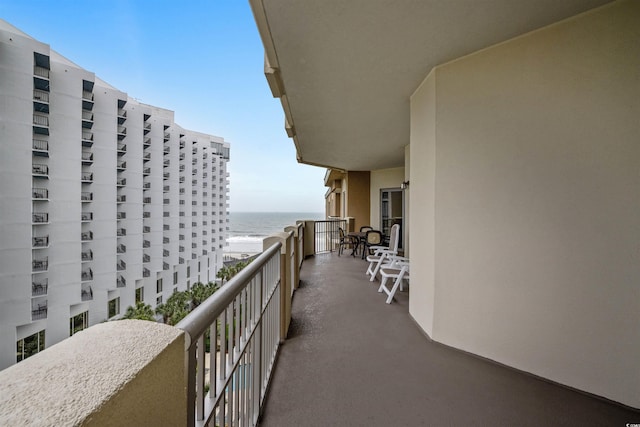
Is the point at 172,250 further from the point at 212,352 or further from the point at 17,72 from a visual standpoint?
the point at 212,352

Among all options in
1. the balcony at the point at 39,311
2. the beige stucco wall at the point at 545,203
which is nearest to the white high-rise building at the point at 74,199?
the balcony at the point at 39,311

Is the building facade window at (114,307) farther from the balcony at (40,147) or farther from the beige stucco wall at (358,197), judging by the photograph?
the beige stucco wall at (358,197)

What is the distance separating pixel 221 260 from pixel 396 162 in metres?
36.5

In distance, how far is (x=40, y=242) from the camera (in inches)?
618

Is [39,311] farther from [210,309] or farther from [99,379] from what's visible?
[99,379]

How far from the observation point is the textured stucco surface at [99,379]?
0.34 m

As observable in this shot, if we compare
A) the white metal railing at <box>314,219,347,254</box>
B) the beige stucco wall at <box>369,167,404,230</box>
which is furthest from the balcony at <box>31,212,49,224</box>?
the beige stucco wall at <box>369,167,404,230</box>

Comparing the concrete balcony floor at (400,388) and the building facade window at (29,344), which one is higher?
the concrete balcony floor at (400,388)

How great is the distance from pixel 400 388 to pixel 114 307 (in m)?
26.7

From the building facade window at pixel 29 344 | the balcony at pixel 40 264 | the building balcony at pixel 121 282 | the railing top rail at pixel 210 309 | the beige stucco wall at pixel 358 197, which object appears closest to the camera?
the railing top rail at pixel 210 309

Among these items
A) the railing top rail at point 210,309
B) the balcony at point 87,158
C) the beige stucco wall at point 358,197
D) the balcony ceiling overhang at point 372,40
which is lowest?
the railing top rail at point 210,309

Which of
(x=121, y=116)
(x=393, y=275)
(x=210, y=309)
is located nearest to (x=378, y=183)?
(x=393, y=275)

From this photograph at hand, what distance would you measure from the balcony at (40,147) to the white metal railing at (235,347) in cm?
2312

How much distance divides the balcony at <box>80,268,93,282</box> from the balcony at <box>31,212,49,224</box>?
497 centimetres
